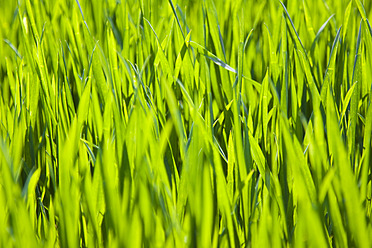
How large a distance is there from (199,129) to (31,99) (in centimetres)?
38

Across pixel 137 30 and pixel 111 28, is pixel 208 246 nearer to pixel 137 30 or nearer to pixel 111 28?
pixel 137 30

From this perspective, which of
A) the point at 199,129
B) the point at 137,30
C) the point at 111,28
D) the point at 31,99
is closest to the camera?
the point at 199,129

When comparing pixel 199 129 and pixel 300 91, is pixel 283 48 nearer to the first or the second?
pixel 300 91

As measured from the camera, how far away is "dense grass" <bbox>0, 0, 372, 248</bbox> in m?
0.46

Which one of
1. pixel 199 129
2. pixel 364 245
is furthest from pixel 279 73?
pixel 364 245

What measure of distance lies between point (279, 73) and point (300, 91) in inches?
2.2

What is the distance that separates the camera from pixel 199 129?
554 mm

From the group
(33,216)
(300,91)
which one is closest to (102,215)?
(33,216)

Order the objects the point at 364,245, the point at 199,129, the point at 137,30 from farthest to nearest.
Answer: the point at 137,30 → the point at 199,129 → the point at 364,245

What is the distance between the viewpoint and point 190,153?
55 cm

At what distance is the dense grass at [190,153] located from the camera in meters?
Answer: 0.46

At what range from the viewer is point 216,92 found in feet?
2.67

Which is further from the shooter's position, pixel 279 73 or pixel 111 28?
pixel 111 28

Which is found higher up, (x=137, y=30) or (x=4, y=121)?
(x=137, y=30)
